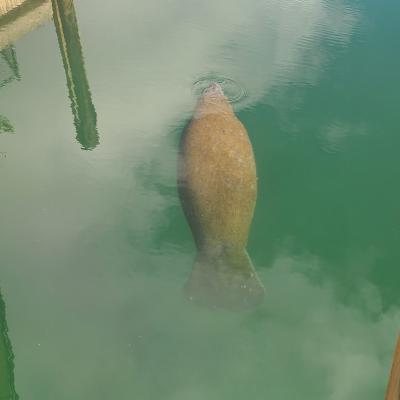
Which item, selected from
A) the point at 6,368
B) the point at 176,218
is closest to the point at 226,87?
the point at 176,218

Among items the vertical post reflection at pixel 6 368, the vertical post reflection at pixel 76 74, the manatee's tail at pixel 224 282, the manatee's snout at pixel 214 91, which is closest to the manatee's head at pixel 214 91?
the manatee's snout at pixel 214 91

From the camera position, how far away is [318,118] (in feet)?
21.5

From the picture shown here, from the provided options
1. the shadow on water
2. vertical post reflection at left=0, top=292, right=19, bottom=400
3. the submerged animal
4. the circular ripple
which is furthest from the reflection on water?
vertical post reflection at left=0, top=292, right=19, bottom=400

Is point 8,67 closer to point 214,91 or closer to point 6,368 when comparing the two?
point 214,91

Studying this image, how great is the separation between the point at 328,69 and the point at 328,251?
3.93 metres

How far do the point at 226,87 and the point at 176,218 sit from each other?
2832 millimetres

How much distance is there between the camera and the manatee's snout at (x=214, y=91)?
250 inches

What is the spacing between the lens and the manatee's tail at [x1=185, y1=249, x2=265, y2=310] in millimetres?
4000

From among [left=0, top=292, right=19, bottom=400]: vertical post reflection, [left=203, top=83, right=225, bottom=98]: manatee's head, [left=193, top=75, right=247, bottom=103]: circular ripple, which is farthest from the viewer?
[left=193, top=75, right=247, bottom=103]: circular ripple

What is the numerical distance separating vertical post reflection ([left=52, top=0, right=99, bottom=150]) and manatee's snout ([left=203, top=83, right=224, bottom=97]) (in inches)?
59.2

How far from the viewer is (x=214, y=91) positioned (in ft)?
21.0

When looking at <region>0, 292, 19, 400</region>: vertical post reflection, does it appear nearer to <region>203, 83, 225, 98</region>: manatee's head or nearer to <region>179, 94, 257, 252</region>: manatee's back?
<region>179, 94, 257, 252</region>: manatee's back

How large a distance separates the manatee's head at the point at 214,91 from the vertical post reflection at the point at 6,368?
376 cm

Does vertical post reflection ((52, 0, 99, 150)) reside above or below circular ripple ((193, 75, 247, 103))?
above
